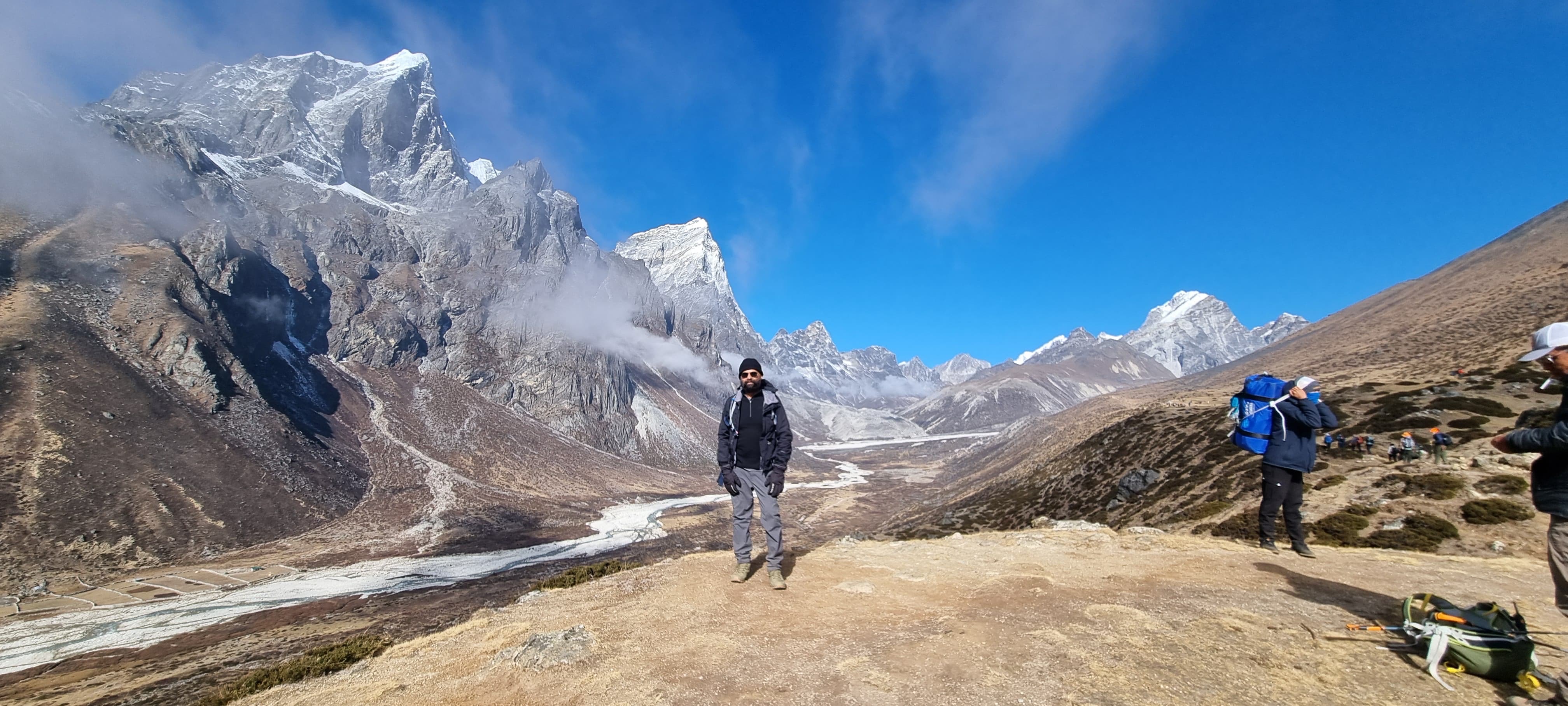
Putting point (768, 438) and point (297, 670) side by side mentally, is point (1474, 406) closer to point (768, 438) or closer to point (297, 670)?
point (768, 438)

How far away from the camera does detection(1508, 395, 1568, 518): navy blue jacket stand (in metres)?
5.36

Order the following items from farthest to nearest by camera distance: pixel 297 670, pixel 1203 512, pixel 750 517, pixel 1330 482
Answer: pixel 1203 512 < pixel 1330 482 < pixel 750 517 < pixel 297 670

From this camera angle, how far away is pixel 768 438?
36.6ft

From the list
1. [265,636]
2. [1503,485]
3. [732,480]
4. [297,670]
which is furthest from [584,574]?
[265,636]

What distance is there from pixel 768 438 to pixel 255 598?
76.4 m

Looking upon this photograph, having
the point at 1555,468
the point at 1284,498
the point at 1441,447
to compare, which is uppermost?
the point at 1555,468

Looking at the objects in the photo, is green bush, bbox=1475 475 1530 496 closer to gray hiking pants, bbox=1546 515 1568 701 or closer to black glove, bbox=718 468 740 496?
gray hiking pants, bbox=1546 515 1568 701

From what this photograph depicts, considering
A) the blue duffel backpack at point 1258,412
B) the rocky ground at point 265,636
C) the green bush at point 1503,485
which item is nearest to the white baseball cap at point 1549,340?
the blue duffel backpack at point 1258,412

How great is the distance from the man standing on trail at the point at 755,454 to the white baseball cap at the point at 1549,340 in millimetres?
9076

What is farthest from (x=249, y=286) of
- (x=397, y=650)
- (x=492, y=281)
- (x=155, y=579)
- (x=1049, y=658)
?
(x=1049, y=658)

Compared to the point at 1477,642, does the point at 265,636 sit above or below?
below

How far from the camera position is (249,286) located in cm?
12625

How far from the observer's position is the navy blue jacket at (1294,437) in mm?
11594

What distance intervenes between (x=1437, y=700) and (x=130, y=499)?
350 feet
